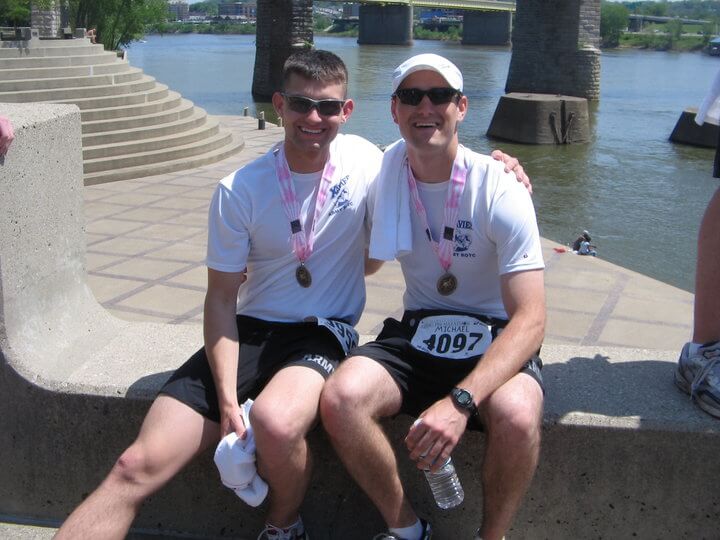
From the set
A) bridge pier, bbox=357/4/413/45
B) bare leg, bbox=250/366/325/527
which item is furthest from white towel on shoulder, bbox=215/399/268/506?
bridge pier, bbox=357/4/413/45

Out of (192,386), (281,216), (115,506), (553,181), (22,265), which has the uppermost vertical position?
(281,216)

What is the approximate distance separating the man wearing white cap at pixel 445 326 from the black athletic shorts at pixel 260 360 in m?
0.11

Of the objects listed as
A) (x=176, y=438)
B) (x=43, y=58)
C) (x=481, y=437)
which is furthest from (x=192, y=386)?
(x=43, y=58)

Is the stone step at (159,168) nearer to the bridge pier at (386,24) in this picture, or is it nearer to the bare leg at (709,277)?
the bare leg at (709,277)

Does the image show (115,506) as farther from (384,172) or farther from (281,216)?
(384,172)

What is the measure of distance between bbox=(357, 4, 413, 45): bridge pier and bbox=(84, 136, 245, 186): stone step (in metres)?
60.8

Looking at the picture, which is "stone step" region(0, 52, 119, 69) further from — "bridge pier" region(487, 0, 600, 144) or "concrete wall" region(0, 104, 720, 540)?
"bridge pier" region(487, 0, 600, 144)

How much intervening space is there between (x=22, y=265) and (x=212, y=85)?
34.6m

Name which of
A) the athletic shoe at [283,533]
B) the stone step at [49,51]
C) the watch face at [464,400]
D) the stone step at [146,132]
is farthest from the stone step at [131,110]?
the watch face at [464,400]

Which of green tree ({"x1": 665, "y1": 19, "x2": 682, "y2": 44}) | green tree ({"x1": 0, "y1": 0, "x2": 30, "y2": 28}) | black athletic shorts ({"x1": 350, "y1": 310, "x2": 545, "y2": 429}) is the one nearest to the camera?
black athletic shorts ({"x1": 350, "y1": 310, "x2": 545, "y2": 429})

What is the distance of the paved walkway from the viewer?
479cm

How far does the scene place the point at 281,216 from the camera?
2.40m

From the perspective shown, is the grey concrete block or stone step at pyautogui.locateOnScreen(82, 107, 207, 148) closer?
stone step at pyautogui.locateOnScreen(82, 107, 207, 148)

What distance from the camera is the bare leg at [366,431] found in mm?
2023
